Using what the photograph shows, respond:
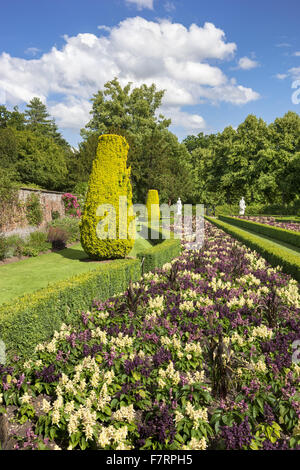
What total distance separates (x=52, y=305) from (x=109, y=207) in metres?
5.70

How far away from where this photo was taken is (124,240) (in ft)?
34.4

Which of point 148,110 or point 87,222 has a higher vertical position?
point 148,110

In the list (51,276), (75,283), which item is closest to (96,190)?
(51,276)

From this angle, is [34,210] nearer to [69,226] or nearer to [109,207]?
[69,226]

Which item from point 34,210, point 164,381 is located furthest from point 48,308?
point 34,210

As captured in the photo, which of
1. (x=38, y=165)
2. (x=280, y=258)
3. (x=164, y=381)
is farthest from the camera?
(x=38, y=165)

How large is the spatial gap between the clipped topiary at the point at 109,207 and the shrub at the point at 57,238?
4.23 metres

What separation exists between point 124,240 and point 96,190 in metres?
2.05

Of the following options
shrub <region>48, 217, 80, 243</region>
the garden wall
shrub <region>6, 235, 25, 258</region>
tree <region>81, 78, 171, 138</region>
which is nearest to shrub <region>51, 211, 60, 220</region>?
the garden wall

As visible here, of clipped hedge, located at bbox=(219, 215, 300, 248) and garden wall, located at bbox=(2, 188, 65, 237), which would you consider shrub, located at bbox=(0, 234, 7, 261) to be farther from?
clipped hedge, located at bbox=(219, 215, 300, 248)

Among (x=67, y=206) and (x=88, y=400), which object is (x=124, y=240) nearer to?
(x=88, y=400)

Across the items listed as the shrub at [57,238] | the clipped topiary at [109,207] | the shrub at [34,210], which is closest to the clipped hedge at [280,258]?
the clipped topiary at [109,207]

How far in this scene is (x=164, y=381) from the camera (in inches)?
144

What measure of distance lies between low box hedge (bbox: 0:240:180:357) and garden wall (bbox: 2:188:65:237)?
757 centimetres
